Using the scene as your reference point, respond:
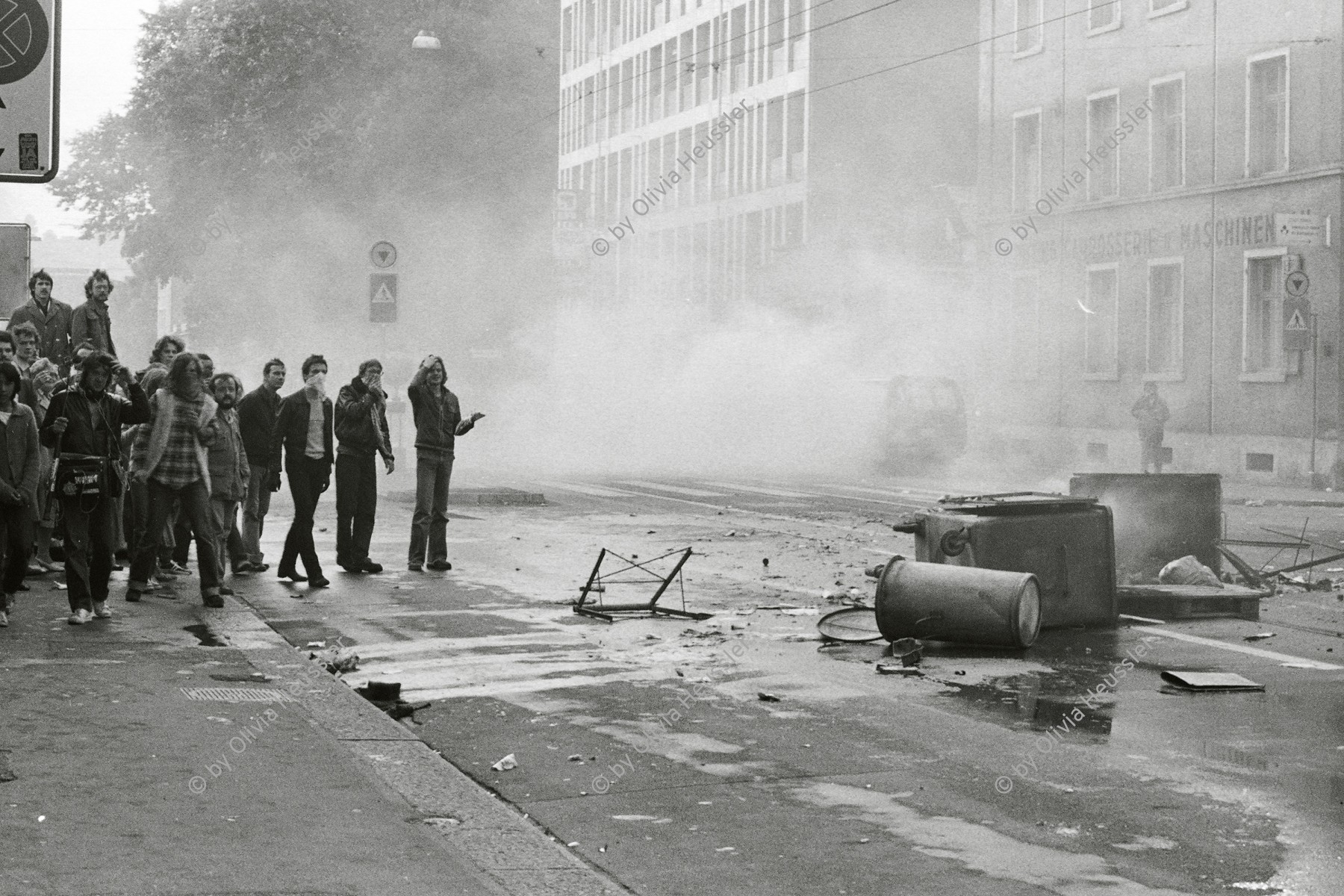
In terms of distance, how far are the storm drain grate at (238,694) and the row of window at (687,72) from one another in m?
47.4

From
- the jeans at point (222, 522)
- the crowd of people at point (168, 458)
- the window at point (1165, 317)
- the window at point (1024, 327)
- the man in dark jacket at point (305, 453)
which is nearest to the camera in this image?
the crowd of people at point (168, 458)

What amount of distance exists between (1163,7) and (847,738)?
2950 cm

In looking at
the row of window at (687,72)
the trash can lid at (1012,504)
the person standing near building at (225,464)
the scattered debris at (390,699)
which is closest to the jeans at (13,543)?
the person standing near building at (225,464)

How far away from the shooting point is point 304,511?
521 inches

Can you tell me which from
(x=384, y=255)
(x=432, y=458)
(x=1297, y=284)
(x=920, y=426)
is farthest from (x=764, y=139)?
(x=432, y=458)

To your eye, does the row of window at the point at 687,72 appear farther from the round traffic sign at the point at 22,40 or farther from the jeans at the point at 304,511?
the round traffic sign at the point at 22,40

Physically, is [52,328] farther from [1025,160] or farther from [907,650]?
[1025,160]

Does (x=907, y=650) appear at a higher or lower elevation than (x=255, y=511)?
lower

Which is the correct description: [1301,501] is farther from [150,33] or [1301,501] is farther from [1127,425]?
[150,33]

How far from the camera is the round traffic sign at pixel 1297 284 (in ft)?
87.9

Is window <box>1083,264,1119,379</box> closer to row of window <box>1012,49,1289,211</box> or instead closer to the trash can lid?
row of window <box>1012,49,1289,211</box>

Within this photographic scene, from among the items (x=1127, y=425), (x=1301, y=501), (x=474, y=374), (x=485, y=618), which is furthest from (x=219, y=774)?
(x=474, y=374)

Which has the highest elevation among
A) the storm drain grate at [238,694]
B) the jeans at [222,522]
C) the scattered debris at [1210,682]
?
the jeans at [222,522]

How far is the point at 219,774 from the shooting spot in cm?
653
